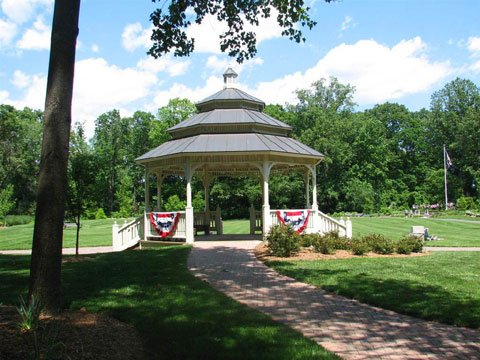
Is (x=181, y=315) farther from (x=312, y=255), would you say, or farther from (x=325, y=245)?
(x=325, y=245)

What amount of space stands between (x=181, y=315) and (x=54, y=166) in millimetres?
2791

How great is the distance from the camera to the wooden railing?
57.6ft

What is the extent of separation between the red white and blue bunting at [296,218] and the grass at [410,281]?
201 inches

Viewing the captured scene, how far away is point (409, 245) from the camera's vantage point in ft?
45.5

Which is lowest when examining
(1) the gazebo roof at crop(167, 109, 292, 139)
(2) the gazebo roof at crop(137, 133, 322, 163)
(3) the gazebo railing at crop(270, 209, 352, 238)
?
(3) the gazebo railing at crop(270, 209, 352, 238)

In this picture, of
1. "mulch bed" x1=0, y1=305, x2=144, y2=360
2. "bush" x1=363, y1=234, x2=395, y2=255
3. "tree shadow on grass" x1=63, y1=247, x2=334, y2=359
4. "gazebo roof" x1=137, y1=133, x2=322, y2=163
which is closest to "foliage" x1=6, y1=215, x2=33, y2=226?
"gazebo roof" x1=137, y1=133, x2=322, y2=163

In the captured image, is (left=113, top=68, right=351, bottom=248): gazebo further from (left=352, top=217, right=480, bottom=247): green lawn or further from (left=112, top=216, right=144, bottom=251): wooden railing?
(left=352, top=217, right=480, bottom=247): green lawn

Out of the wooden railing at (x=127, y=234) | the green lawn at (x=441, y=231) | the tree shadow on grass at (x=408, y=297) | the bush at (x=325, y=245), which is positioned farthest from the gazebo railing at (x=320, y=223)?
the tree shadow on grass at (x=408, y=297)

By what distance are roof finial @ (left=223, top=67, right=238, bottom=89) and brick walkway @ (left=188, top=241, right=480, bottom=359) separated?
12722mm

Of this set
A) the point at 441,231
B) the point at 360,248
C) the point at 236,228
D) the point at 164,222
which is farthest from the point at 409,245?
the point at 236,228

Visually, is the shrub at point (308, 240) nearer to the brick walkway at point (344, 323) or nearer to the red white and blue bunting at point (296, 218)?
the red white and blue bunting at point (296, 218)

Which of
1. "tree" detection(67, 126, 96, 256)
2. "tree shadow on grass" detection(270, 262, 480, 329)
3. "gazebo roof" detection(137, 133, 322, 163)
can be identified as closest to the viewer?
"tree shadow on grass" detection(270, 262, 480, 329)

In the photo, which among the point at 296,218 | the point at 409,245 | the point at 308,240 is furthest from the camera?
the point at 296,218

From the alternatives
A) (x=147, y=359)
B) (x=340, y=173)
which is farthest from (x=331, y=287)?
(x=340, y=173)
